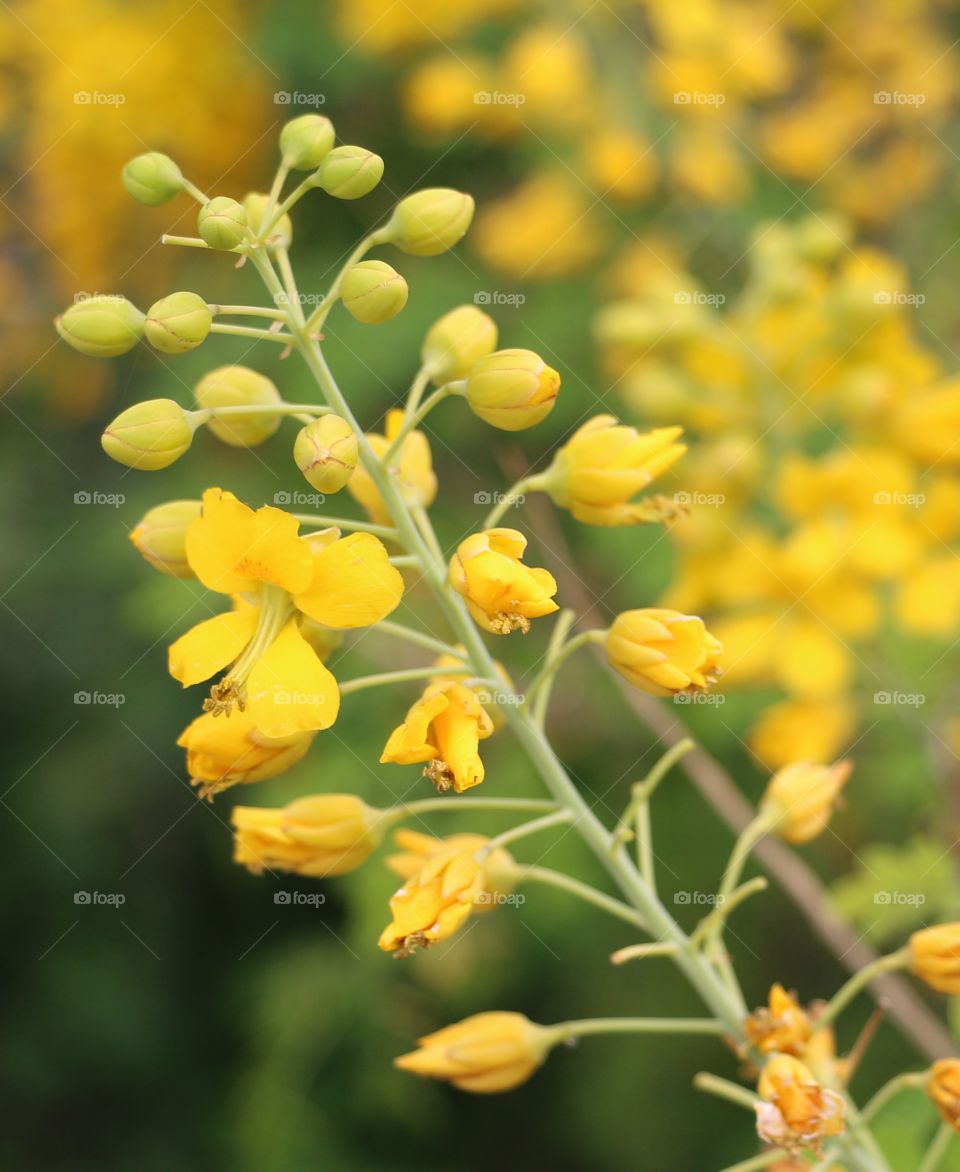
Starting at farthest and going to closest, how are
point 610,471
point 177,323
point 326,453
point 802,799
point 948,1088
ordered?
point 802,799
point 610,471
point 948,1088
point 177,323
point 326,453

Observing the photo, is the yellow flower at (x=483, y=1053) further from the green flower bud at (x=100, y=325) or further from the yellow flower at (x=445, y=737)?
the green flower bud at (x=100, y=325)

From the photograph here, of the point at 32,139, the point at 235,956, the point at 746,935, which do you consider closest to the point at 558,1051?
the point at 746,935

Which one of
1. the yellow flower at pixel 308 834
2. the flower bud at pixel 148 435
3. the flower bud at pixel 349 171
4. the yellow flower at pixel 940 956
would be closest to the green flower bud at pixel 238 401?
the flower bud at pixel 148 435

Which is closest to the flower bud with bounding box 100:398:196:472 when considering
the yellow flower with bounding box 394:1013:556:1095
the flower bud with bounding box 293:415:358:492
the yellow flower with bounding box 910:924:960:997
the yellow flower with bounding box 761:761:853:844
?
the flower bud with bounding box 293:415:358:492

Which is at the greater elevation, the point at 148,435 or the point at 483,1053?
the point at 148,435

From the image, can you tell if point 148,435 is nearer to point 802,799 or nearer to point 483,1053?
point 483,1053

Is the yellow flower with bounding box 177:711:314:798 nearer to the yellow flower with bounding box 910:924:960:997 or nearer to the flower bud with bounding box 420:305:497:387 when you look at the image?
the flower bud with bounding box 420:305:497:387

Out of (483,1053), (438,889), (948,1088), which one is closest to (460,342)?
(438,889)
